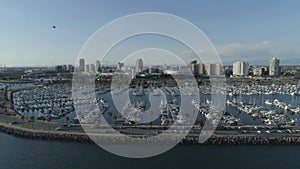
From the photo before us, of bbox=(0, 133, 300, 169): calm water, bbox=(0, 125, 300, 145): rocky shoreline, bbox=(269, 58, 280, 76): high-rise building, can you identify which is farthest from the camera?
bbox=(269, 58, 280, 76): high-rise building

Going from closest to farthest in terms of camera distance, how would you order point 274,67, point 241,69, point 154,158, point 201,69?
point 154,158, point 201,69, point 274,67, point 241,69

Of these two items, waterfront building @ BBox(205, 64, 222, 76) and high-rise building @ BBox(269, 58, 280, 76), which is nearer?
waterfront building @ BBox(205, 64, 222, 76)

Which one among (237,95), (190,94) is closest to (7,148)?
(190,94)

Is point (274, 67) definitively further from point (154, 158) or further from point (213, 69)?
point (154, 158)

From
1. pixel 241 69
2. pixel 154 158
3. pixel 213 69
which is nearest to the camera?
pixel 154 158

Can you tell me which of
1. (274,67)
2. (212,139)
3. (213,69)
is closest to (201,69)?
(213,69)

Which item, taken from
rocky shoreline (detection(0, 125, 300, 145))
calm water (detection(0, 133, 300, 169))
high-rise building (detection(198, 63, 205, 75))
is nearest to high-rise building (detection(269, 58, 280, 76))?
high-rise building (detection(198, 63, 205, 75))

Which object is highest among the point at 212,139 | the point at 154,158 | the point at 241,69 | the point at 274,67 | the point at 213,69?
the point at 274,67

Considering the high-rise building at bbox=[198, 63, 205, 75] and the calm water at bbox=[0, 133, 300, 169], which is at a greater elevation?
the high-rise building at bbox=[198, 63, 205, 75]

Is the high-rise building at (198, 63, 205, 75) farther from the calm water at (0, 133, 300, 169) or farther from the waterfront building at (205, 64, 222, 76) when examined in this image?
the calm water at (0, 133, 300, 169)
